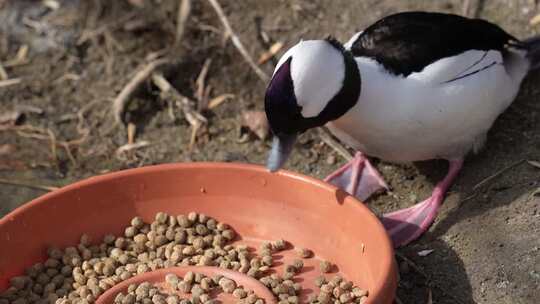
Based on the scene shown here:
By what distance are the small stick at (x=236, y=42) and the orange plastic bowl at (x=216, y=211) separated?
108 centimetres

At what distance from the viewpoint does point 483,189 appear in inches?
124

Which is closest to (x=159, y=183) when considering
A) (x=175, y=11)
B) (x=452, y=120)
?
(x=452, y=120)

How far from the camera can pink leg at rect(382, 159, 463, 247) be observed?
3.06 metres

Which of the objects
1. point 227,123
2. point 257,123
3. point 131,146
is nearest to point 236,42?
point 227,123

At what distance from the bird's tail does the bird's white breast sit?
401mm

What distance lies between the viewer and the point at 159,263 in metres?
2.90

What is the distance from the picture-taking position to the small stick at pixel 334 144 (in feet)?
11.8

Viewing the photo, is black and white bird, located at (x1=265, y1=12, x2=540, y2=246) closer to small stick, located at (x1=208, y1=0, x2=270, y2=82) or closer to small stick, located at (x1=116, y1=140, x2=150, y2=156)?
small stick, located at (x1=208, y1=0, x2=270, y2=82)

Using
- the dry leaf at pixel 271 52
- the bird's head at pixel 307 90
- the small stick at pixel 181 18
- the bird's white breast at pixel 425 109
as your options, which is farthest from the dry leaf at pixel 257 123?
the bird's head at pixel 307 90

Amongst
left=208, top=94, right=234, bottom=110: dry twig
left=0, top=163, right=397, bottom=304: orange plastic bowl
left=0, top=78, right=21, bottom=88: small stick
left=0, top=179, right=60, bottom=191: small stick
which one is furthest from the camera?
left=0, top=78, right=21, bottom=88: small stick

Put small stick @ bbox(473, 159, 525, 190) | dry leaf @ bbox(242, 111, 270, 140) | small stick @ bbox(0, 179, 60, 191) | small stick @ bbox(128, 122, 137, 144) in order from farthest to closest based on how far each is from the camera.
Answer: small stick @ bbox(128, 122, 137, 144) < dry leaf @ bbox(242, 111, 270, 140) < small stick @ bbox(0, 179, 60, 191) < small stick @ bbox(473, 159, 525, 190)

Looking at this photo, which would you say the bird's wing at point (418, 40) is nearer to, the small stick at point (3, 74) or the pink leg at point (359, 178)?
the pink leg at point (359, 178)

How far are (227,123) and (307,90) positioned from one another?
3.96ft

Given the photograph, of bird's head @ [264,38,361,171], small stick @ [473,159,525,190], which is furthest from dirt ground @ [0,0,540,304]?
bird's head @ [264,38,361,171]
